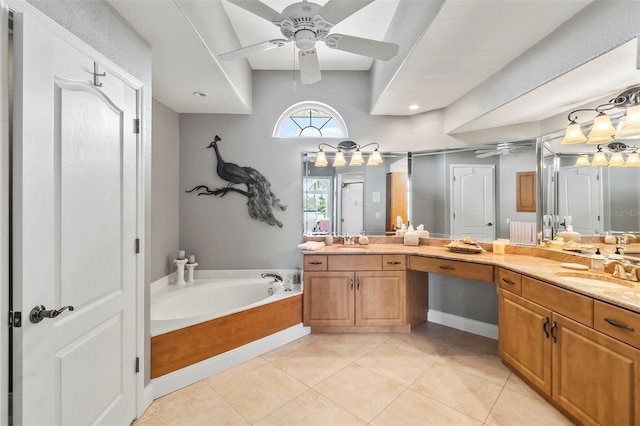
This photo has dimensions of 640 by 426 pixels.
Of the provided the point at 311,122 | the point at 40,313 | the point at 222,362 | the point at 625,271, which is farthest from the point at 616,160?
the point at 40,313

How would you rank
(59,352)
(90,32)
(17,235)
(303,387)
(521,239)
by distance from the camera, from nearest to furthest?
1. (17,235)
2. (59,352)
3. (90,32)
4. (303,387)
5. (521,239)

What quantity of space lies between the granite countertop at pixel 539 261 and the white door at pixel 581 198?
0.23m

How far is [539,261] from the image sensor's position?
2.41m

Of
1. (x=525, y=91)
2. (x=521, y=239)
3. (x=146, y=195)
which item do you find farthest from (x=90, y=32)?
(x=521, y=239)

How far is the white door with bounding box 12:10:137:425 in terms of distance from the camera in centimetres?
107

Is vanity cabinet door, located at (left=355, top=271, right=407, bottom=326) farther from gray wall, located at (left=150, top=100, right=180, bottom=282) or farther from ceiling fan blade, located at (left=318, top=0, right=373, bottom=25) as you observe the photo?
ceiling fan blade, located at (left=318, top=0, right=373, bottom=25)

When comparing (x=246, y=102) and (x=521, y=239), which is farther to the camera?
(x=246, y=102)

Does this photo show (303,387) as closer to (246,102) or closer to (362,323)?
(362,323)

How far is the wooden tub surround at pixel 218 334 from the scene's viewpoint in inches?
77.5

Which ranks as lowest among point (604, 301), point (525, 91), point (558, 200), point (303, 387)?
point (303, 387)

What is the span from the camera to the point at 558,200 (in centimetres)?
251

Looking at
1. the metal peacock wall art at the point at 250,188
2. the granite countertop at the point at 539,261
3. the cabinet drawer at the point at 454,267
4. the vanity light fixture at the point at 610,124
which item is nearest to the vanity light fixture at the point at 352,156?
the metal peacock wall art at the point at 250,188

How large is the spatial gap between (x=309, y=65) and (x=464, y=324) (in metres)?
3.06

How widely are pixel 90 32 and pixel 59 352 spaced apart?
1575 millimetres
